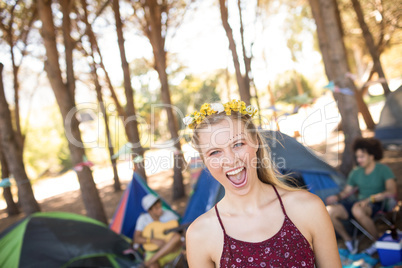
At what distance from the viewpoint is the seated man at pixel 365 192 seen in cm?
325

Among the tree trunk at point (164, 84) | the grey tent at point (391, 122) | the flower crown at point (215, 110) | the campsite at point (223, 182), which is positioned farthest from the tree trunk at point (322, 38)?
the flower crown at point (215, 110)

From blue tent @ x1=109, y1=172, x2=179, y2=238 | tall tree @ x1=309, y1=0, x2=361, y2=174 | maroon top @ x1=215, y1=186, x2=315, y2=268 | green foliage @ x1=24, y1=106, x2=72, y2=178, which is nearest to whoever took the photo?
maroon top @ x1=215, y1=186, x2=315, y2=268

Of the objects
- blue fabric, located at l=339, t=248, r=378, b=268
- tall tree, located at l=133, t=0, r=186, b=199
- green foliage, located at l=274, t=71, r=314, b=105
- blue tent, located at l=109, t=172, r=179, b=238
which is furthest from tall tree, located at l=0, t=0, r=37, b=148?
green foliage, located at l=274, t=71, r=314, b=105

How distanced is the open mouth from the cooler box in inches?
85.5

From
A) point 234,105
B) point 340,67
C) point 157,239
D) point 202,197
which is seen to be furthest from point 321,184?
point 234,105

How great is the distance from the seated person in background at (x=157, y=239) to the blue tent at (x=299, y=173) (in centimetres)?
28

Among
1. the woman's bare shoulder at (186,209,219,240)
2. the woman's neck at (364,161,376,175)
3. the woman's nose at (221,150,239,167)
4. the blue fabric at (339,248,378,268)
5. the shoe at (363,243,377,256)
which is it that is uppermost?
the woman's nose at (221,150,239,167)

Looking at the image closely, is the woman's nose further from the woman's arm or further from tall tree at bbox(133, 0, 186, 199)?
tall tree at bbox(133, 0, 186, 199)

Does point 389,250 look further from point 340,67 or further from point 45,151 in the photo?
point 45,151

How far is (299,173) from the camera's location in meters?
3.47

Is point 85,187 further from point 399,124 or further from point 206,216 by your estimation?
point 399,124

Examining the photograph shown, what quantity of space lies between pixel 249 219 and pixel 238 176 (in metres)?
0.19

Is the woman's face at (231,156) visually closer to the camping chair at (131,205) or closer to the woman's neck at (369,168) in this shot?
the woman's neck at (369,168)

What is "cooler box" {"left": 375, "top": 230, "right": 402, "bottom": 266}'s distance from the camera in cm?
282
